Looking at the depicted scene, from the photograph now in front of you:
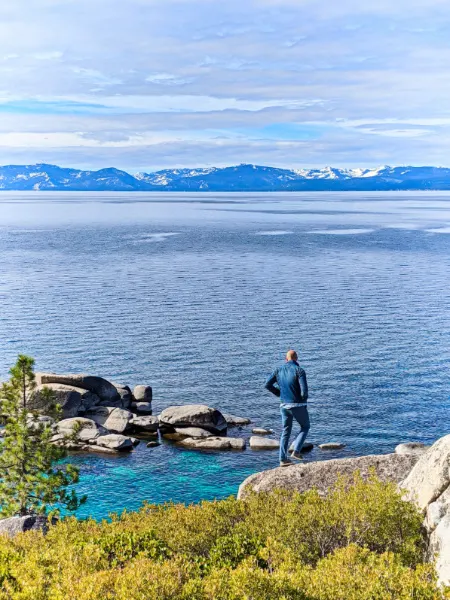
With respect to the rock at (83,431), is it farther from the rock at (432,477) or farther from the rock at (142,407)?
the rock at (432,477)

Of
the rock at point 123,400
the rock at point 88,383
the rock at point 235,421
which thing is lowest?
the rock at point 235,421

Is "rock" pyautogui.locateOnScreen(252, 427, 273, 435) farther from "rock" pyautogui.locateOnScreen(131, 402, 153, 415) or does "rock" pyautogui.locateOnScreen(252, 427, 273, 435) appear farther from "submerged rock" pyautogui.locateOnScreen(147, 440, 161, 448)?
"rock" pyautogui.locateOnScreen(131, 402, 153, 415)

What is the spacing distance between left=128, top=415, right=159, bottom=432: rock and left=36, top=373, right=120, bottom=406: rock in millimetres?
3634

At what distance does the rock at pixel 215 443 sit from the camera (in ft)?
119

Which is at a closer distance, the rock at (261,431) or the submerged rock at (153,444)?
the submerged rock at (153,444)

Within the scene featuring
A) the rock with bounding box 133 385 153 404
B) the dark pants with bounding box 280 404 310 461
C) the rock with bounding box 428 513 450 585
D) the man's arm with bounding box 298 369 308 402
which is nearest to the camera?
the rock with bounding box 428 513 450 585

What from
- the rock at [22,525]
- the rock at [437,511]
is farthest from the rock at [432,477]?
the rock at [22,525]

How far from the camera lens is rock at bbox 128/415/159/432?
39.4 meters

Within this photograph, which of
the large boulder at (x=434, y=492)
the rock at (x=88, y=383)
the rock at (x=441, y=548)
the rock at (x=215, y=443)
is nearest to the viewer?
the rock at (x=441, y=548)

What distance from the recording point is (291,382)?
25.0 metres

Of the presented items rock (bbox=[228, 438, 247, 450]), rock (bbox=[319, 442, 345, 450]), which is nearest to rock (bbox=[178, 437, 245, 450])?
rock (bbox=[228, 438, 247, 450])

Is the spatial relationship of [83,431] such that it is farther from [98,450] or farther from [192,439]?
Answer: [192,439]

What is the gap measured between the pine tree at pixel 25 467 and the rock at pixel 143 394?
16513 mm

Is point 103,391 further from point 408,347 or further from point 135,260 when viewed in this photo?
point 135,260
